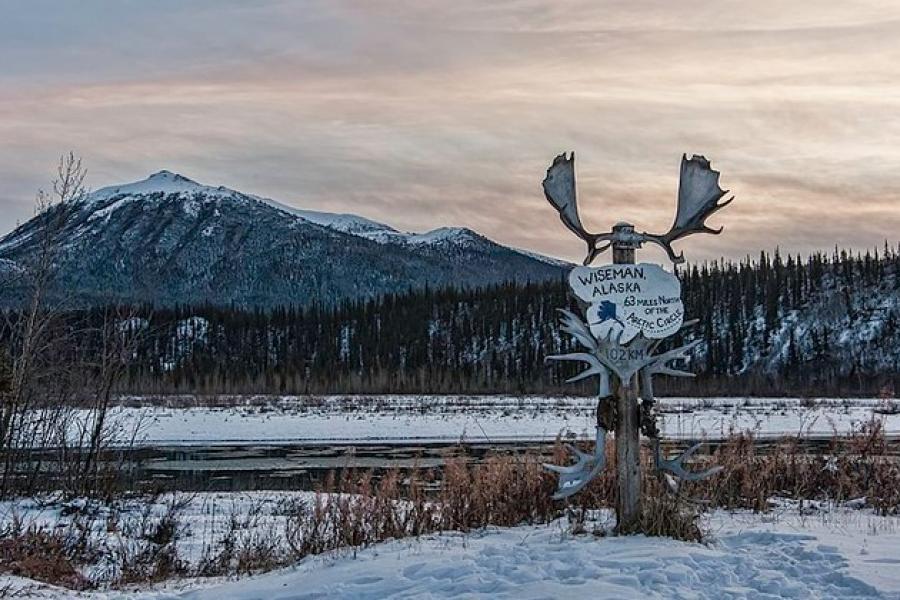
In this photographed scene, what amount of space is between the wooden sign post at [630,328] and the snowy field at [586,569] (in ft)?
2.13

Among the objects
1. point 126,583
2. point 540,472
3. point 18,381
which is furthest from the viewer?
point 18,381

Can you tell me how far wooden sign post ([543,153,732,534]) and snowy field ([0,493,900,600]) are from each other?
Result: 25.5 inches

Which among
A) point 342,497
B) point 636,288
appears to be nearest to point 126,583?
point 342,497

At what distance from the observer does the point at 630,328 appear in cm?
947

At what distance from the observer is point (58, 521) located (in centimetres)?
1316

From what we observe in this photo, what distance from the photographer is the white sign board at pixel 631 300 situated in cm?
947

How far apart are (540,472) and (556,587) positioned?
385cm

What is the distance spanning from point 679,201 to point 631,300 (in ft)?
3.70

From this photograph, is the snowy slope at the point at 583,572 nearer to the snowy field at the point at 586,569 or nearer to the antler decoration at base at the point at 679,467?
the snowy field at the point at 586,569

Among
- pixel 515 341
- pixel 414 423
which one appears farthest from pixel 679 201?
pixel 515 341

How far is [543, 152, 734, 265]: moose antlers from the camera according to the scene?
9.67 m

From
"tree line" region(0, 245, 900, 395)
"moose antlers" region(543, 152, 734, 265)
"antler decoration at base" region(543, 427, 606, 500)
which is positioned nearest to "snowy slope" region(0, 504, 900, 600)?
"antler decoration at base" region(543, 427, 606, 500)

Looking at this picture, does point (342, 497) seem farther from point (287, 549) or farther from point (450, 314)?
point (450, 314)

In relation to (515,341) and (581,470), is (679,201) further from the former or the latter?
(515,341)
